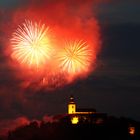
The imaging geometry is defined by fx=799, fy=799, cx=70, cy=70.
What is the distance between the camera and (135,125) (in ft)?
566

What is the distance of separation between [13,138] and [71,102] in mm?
13935

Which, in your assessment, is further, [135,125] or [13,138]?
[135,125]

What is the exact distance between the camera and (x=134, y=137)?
162250 millimetres

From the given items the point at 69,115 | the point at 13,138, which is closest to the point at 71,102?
the point at 69,115

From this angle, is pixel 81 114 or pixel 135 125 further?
pixel 135 125

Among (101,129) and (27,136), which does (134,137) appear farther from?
(27,136)

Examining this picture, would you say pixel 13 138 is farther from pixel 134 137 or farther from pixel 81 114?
pixel 134 137

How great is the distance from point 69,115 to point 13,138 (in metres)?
12.1

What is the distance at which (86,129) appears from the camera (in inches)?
6206

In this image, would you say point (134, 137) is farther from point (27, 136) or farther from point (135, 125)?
point (27, 136)

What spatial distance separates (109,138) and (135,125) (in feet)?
55.6

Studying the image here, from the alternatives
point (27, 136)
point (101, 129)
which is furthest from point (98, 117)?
point (27, 136)

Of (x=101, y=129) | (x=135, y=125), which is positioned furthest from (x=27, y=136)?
(x=135, y=125)

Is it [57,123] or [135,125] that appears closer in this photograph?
[57,123]
